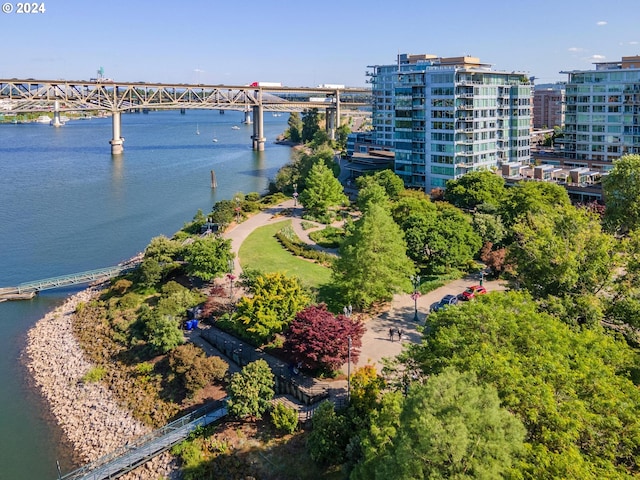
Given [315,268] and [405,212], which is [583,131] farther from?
[315,268]

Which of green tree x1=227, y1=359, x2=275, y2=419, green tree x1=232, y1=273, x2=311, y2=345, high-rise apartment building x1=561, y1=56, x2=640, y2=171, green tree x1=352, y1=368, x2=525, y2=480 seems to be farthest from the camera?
high-rise apartment building x1=561, y1=56, x2=640, y2=171

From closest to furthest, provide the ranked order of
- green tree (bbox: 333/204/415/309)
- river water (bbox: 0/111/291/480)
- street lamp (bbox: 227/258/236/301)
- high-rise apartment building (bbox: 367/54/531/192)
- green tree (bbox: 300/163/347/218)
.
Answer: river water (bbox: 0/111/291/480) → green tree (bbox: 333/204/415/309) → street lamp (bbox: 227/258/236/301) → green tree (bbox: 300/163/347/218) → high-rise apartment building (bbox: 367/54/531/192)

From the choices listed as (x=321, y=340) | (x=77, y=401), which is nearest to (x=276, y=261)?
(x=321, y=340)

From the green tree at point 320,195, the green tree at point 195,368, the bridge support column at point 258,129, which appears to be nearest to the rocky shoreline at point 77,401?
the green tree at point 195,368

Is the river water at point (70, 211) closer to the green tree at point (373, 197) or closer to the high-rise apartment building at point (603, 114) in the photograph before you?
the green tree at point (373, 197)

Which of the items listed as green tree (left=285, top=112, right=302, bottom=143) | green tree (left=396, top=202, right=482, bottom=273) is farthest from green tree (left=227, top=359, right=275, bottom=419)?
green tree (left=285, top=112, right=302, bottom=143)

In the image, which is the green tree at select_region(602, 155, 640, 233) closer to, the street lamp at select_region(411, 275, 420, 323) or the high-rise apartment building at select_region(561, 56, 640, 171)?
the street lamp at select_region(411, 275, 420, 323)
